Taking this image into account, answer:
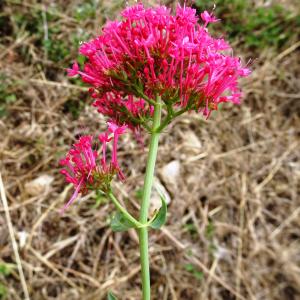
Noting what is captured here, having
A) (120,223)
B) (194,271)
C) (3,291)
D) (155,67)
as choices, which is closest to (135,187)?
(194,271)

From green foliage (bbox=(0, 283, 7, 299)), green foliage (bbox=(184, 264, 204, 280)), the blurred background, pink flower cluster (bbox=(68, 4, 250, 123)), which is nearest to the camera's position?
pink flower cluster (bbox=(68, 4, 250, 123))

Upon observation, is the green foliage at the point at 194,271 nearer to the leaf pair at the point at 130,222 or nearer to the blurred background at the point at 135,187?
the blurred background at the point at 135,187

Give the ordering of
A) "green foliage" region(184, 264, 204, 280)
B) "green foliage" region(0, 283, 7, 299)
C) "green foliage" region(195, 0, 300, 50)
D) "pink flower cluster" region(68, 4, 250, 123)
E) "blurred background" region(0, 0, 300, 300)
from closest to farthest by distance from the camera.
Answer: "pink flower cluster" region(68, 4, 250, 123), "green foliage" region(0, 283, 7, 299), "blurred background" region(0, 0, 300, 300), "green foliage" region(184, 264, 204, 280), "green foliage" region(195, 0, 300, 50)

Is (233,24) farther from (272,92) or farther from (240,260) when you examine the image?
(240,260)

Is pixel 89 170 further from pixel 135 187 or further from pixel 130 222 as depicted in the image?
pixel 135 187

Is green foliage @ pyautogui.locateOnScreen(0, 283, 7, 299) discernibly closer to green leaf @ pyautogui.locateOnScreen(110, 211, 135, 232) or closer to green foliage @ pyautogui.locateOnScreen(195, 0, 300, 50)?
green leaf @ pyautogui.locateOnScreen(110, 211, 135, 232)

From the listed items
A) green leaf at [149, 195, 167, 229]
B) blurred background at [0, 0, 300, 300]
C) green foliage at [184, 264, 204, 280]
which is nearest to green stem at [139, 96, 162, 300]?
green leaf at [149, 195, 167, 229]

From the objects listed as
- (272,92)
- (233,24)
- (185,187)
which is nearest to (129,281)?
(185,187)
